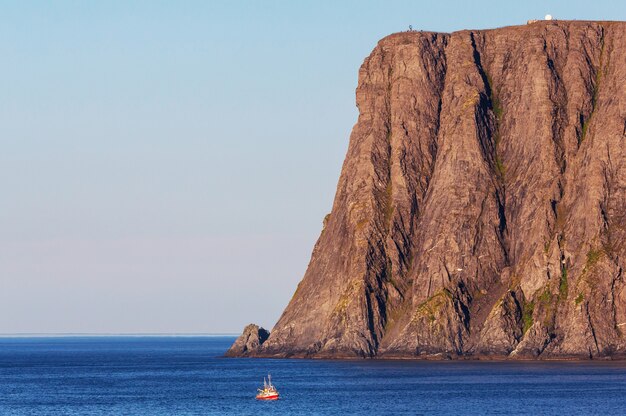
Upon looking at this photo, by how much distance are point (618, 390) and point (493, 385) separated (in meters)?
16.9

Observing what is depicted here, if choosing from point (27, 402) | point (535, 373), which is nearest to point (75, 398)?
point (27, 402)

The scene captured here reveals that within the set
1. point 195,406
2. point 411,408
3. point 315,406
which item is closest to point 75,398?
point 195,406

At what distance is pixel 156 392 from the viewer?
17462cm

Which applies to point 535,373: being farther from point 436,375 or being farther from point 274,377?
point 274,377

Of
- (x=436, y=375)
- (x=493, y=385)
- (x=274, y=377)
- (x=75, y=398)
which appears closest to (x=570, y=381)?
(x=493, y=385)

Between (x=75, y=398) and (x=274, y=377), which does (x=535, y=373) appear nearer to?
(x=274, y=377)

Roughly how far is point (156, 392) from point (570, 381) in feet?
172

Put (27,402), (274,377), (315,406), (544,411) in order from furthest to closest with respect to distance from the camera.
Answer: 1. (274,377)
2. (27,402)
3. (315,406)
4. (544,411)

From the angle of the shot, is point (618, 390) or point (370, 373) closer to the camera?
point (618, 390)

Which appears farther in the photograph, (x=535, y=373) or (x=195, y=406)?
(x=535, y=373)

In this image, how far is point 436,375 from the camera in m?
186

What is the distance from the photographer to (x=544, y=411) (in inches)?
5394

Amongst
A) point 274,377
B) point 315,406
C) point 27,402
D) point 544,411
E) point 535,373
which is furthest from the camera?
point 274,377

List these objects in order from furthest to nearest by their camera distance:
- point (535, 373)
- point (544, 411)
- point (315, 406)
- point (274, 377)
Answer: point (274, 377), point (535, 373), point (315, 406), point (544, 411)
